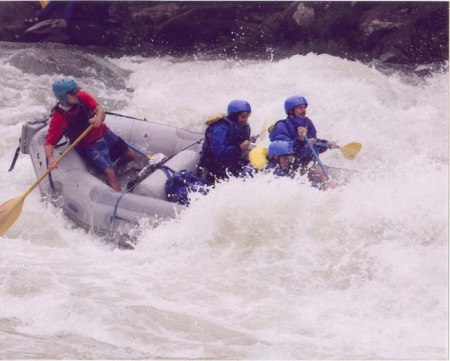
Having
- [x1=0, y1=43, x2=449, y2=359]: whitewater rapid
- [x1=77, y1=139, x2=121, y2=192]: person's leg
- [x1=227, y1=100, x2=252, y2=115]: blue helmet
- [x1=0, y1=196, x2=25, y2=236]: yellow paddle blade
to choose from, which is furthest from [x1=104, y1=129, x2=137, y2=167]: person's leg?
[x1=227, y1=100, x2=252, y2=115]: blue helmet

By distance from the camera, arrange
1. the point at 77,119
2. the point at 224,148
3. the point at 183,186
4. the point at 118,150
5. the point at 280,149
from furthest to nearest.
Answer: the point at 118,150, the point at 77,119, the point at 224,148, the point at 183,186, the point at 280,149

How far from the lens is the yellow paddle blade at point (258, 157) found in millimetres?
5862

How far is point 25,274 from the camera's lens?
4949 mm

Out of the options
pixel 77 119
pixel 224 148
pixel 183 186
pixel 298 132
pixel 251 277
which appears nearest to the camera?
pixel 251 277

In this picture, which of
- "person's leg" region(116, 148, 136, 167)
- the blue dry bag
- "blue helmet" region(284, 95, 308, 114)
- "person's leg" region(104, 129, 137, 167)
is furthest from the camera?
"person's leg" region(116, 148, 136, 167)

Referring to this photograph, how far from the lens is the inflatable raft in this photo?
5.84 m

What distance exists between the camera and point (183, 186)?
19.8 feet

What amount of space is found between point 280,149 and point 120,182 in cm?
192

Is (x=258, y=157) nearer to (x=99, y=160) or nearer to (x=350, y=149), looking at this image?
(x=350, y=149)

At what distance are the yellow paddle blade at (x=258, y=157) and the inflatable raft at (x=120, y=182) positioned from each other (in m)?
0.73

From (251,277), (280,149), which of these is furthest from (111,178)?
(251,277)

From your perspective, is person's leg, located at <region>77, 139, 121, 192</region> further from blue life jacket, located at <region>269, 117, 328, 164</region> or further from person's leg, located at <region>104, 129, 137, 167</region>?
blue life jacket, located at <region>269, 117, 328, 164</region>

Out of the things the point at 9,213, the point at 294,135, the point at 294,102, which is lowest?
the point at 9,213

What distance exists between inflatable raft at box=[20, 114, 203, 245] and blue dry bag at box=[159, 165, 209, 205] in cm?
9
